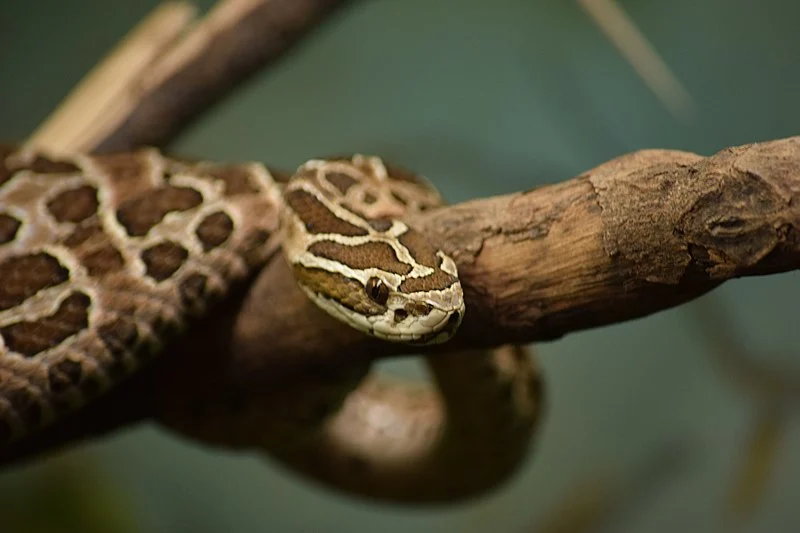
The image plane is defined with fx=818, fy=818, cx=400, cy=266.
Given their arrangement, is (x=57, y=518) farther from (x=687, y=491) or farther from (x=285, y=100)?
(x=687, y=491)

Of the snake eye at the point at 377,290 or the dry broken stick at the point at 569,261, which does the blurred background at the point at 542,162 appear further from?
the snake eye at the point at 377,290

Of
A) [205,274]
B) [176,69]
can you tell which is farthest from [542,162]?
[205,274]

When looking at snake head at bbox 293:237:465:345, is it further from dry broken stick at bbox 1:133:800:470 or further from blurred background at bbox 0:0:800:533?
blurred background at bbox 0:0:800:533

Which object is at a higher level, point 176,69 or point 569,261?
point 176,69

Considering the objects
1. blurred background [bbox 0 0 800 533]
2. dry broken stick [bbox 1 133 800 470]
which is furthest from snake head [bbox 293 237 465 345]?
blurred background [bbox 0 0 800 533]

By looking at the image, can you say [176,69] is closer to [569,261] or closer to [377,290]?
[377,290]

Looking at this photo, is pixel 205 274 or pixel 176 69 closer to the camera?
pixel 205 274

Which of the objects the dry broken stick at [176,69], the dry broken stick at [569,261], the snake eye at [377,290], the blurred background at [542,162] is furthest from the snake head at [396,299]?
the dry broken stick at [176,69]
